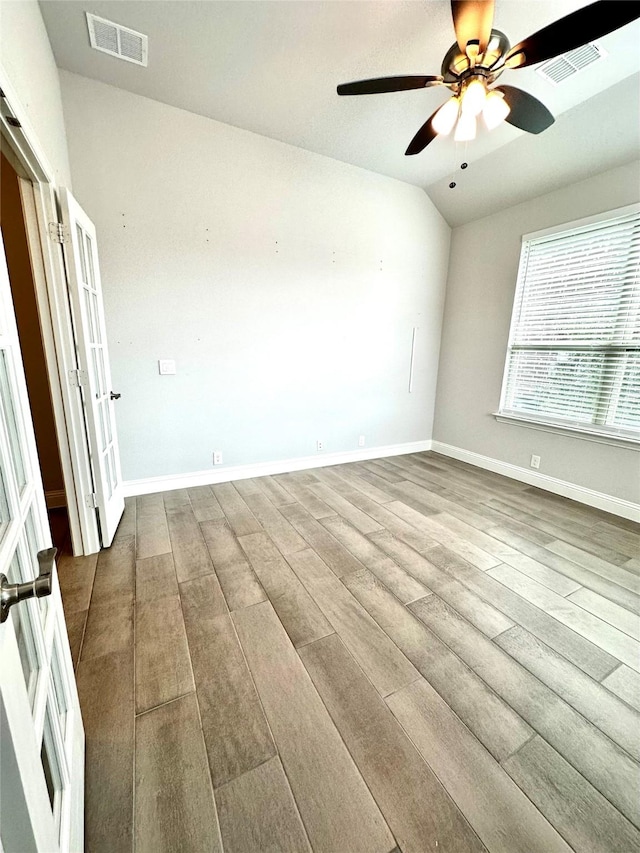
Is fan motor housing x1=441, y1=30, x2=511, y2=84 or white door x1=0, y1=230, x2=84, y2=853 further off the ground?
fan motor housing x1=441, y1=30, x2=511, y2=84

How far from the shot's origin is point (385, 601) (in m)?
1.79

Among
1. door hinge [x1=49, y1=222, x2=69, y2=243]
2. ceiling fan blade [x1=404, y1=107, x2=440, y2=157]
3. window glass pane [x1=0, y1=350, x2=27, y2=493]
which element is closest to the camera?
window glass pane [x1=0, y1=350, x2=27, y2=493]

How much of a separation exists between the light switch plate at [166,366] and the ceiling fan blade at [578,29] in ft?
9.17

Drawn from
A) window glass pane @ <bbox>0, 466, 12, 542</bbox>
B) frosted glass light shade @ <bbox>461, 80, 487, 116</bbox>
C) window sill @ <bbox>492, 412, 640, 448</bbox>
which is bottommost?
window sill @ <bbox>492, 412, 640, 448</bbox>

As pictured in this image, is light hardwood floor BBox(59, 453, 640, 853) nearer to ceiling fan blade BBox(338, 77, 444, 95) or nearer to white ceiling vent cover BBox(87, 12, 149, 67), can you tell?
ceiling fan blade BBox(338, 77, 444, 95)

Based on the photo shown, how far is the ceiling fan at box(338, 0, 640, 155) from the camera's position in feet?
4.20

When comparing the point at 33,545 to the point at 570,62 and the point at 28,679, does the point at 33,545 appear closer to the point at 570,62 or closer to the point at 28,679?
the point at 28,679

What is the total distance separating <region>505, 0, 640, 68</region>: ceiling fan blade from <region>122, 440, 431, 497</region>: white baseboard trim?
320cm

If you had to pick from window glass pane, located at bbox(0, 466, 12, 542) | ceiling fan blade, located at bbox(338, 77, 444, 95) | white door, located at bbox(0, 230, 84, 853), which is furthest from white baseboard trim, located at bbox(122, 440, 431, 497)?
ceiling fan blade, located at bbox(338, 77, 444, 95)

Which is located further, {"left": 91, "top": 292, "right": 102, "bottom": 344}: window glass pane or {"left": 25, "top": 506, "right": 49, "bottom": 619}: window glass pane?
{"left": 91, "top": 292, "right": 102, "bottom": 344}: window glass pane

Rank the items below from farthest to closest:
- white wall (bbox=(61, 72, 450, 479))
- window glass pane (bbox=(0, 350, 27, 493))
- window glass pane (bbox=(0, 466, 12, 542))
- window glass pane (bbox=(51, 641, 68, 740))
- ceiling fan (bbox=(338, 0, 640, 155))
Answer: white wall (bbox=(61, 72, 450, 479)), ceiling fan (bbox=(338, 0, 640, 155)), window glass pane (bbox=(51, 641, 68, 740)), window glass pane (bbox=(0, 350, 27, 493)), window glass pane (bbox=(0, 466, 12, 542))

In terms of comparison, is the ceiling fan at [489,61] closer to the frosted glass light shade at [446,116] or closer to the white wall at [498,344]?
the frosted glass light shade at [446,116]

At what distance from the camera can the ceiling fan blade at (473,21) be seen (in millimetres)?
1383

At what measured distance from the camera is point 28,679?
0.72 meters
